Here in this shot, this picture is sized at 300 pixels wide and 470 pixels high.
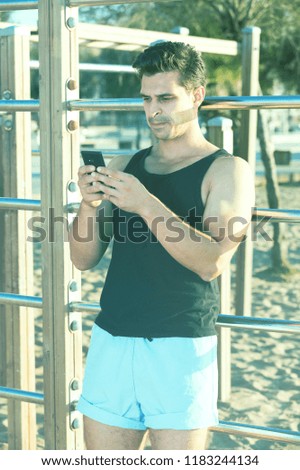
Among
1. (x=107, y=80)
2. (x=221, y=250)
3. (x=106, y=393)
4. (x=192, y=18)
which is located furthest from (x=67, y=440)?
(x=107, y=80)

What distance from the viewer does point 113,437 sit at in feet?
6.32

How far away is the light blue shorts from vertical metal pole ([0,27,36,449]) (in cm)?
121

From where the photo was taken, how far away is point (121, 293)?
195 centimetres

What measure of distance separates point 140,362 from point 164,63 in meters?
0.74

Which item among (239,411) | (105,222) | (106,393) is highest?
(105,222)

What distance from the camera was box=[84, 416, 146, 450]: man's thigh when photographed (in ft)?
6.32

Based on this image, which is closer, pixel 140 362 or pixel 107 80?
pixel 140 362

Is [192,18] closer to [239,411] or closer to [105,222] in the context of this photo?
[239,411]

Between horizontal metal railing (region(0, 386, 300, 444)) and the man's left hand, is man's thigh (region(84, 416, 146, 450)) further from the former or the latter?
the man's left hand

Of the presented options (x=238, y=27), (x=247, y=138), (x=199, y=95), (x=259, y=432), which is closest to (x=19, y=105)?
(x=199, y=95)

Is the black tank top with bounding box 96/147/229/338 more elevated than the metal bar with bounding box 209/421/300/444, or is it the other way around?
the black tank top with bounding box 96/147/229/338

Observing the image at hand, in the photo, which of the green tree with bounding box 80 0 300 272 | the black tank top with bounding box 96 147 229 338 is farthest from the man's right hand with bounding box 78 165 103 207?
the green tree with bounding box 80 0 300 272

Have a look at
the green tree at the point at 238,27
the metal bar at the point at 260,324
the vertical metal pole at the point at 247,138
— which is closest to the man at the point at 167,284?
the metal bar at the point at 260,324

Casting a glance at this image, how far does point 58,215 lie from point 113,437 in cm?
74
